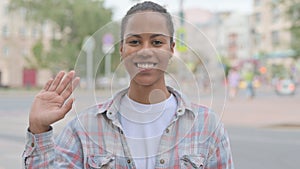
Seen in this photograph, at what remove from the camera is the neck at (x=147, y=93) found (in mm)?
1796

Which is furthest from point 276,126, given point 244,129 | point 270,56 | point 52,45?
point 270,56

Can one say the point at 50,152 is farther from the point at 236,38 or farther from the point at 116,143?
the point at 236,38

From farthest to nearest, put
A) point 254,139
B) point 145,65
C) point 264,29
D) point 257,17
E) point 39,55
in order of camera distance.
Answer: point 257,17
point 264,29
point 39,55
point 254,139
point 145,65

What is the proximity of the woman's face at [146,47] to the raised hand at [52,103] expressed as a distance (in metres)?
0.21

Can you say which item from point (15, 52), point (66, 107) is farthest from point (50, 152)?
point (15, 52)

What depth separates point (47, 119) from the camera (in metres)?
1.78

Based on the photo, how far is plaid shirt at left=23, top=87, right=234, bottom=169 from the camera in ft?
5.78

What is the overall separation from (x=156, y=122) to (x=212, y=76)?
261 millimetres

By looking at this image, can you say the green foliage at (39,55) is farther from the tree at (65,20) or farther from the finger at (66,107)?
the finger at (66,107)

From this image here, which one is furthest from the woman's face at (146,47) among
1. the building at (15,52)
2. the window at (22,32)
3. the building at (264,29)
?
the building at (264,29)

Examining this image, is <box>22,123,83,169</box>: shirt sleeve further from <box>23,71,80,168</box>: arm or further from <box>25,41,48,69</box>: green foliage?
<box>25,41,48,69</box>: green foliage

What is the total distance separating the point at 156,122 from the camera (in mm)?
1809

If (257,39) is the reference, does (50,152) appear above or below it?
below

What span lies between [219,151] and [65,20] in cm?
4630
